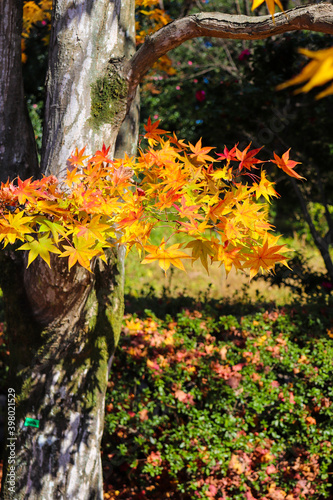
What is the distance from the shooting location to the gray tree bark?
2.07m

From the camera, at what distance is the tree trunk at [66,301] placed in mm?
2078

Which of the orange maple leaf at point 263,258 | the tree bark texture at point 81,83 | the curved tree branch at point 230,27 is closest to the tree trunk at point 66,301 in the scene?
the tree bark texture at point 81,83

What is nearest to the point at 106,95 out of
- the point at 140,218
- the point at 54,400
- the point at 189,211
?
the point at 140,218

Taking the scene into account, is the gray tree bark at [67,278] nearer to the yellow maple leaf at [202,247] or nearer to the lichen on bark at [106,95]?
the lichen on bark at [106,95]

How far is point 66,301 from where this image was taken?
213 centimetres

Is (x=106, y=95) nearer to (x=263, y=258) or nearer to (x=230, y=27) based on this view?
(x=230, y=27)

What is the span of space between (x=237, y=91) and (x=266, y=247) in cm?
327

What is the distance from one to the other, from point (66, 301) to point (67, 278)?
180mm

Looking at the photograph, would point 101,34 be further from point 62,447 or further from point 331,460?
point 331,460

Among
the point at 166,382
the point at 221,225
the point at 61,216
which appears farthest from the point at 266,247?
the point at 166,382

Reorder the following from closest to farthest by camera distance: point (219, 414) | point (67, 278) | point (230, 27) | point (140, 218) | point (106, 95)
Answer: point (140, 218)
point (230, 27)
point (67, 278)
point (106, 95)
point (219, 414)

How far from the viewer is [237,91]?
173 inches

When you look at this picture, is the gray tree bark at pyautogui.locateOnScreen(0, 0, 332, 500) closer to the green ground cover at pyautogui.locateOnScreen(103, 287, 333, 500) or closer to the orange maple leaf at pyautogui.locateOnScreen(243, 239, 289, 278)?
the green ground cover at pyautogui.locateOnScreen(103, 287, 333, 500)

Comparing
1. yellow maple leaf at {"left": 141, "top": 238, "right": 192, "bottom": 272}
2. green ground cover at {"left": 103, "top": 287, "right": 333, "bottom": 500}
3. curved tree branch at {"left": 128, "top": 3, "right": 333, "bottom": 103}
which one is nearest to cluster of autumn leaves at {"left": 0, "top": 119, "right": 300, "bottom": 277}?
yellow maple leaf at {"left": 141, "top": 238, "right": 192, "bottom": 272}
